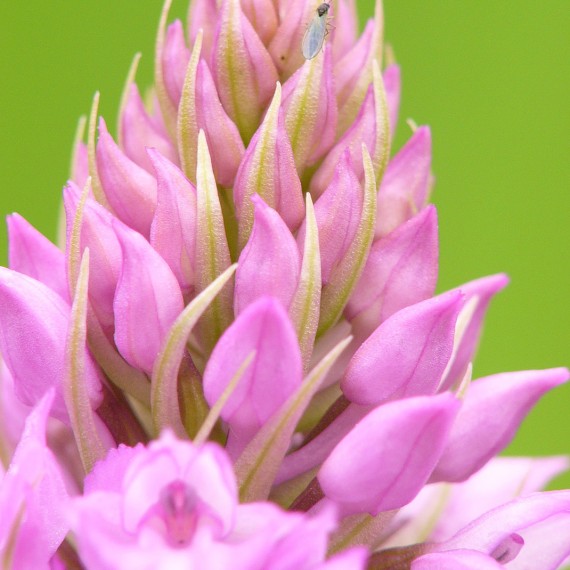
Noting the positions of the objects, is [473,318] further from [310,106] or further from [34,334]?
[34,334]

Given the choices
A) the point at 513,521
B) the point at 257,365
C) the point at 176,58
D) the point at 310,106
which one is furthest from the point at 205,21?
the point at 513,521

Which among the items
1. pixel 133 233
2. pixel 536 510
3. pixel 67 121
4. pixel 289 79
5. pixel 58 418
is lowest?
pixel 536 510

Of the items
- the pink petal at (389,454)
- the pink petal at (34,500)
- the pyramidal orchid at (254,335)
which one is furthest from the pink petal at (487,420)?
the pink petal at (34,500)

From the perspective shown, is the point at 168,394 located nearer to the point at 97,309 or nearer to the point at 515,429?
the point at 97,309

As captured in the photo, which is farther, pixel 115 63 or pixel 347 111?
pixel 115 63

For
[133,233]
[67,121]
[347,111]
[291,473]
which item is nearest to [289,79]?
[347,111]

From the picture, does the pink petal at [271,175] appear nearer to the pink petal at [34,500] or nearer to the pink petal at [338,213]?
the pink petal at [338,213]

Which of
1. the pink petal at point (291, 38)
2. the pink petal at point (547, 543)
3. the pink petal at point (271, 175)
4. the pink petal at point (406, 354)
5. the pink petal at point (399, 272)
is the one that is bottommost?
the pink petal at point (547, 543)
